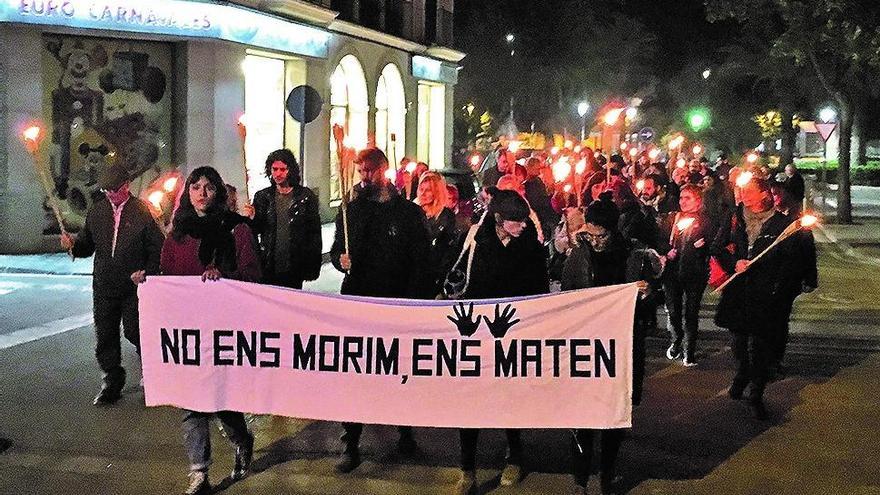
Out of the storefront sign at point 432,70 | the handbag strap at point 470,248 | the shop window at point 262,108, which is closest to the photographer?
the handbag strap at point 470,248

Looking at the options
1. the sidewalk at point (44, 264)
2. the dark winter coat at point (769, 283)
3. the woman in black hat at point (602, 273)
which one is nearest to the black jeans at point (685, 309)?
the dark winter coat at point (769, 283)

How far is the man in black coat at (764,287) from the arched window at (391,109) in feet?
77.4

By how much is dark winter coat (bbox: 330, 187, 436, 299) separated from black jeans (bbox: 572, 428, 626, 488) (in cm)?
130

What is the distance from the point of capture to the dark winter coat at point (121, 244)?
8.11 metres

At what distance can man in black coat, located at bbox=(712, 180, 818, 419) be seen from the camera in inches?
321

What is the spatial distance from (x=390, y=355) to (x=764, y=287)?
10.4ft

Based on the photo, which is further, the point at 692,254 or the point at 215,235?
the point at 692,254

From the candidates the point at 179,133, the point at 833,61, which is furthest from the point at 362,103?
the point at 833,61

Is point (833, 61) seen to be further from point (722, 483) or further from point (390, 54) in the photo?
point (722, 483)

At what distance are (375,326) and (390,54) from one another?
87.2 feet

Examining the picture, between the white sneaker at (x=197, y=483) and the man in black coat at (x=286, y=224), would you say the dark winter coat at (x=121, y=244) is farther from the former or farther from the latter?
the white sneaker at (x=197, y=483)

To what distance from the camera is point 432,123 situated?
37812 mm

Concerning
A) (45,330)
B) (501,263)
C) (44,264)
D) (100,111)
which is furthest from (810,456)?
(100,111)

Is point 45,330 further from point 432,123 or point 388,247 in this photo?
point 432,123
